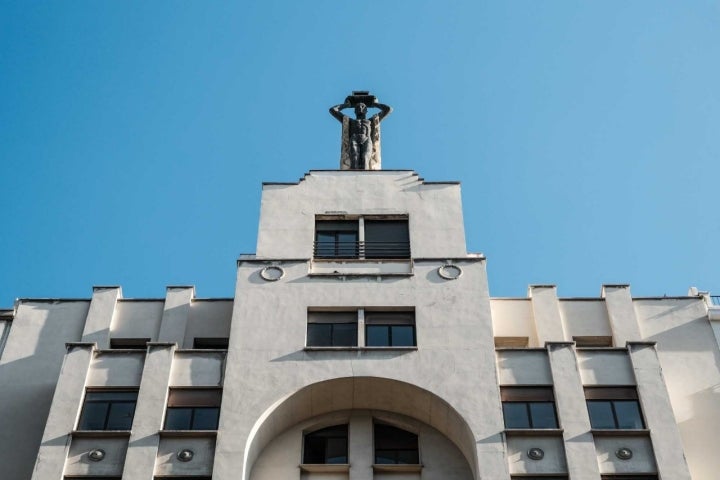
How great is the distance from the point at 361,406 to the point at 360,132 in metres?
13.6

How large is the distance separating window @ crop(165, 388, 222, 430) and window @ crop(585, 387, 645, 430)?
11745mm

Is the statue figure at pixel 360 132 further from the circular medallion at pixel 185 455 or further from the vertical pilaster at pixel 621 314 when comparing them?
the circular medallion at pixel 185 455

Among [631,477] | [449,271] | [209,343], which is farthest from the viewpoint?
[209,343]

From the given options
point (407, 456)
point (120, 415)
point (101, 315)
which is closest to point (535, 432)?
point (407, 456)

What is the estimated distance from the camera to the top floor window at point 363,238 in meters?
37.5

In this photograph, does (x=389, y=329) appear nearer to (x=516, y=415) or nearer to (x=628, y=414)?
(x=516, y=415)

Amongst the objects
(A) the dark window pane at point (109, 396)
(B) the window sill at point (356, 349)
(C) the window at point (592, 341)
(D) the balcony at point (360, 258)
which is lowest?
(A) the dark window pane at point (109, 396)

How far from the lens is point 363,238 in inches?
1496

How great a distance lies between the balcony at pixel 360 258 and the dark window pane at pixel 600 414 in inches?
310

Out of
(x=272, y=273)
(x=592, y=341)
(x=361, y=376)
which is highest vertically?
(x=272, y=273)

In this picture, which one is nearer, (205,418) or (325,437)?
(205,418)

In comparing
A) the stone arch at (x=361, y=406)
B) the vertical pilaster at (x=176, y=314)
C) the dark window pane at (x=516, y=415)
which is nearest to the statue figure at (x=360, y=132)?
the vertical pilaster at (x=176, y=314)

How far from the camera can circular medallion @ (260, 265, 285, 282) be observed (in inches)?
1404

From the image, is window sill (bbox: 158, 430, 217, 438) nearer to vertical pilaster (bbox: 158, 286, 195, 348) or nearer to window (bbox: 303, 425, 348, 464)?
window (bbox: 303, 425, 348, 464)
